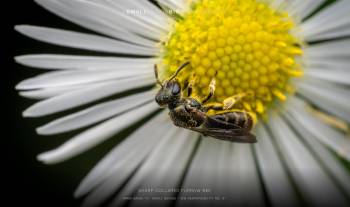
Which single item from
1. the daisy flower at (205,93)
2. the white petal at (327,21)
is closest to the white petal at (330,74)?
the daisy flower at (205,93)

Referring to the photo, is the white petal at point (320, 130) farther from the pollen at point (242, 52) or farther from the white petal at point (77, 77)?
the white petal at point (77, 77)

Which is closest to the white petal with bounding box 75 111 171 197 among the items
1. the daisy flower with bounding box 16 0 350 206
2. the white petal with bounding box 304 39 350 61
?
the daisy flower with bounding box 16 0 350 206

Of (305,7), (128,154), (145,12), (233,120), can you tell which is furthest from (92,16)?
(305,7)

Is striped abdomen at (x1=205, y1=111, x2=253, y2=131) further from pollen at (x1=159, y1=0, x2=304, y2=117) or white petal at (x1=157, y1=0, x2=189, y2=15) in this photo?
white petal at (x1=157, y1=0, x2=189, y2=15)

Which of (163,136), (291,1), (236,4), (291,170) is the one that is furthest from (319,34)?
(163,136)

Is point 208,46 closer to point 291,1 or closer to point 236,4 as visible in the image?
point 236,4
